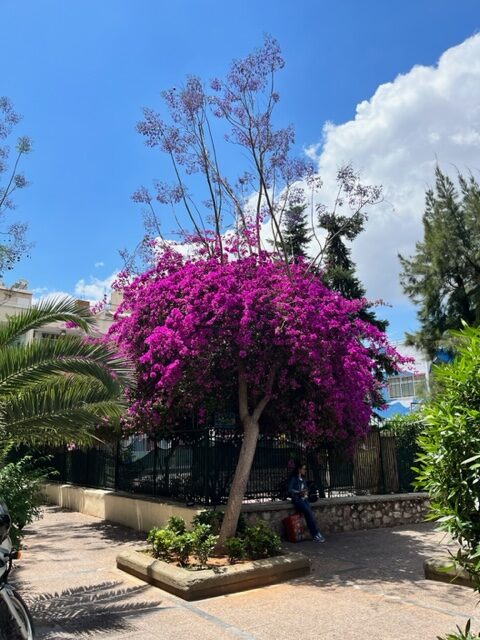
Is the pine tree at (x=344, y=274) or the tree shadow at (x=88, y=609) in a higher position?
the pine tree at (x=344, y=274)

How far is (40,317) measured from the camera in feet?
24.6

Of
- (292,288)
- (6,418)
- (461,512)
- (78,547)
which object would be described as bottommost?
(78,547)

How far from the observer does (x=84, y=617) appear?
5.66 metres

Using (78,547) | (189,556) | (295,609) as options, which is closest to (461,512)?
(295,609)

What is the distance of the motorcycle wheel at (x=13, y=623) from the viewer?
3613 millimetres

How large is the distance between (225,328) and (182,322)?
2.18ft

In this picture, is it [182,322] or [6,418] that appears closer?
[6,418]

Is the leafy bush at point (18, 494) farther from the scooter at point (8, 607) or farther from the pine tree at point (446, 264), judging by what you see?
the pine tree at point (446, 264)

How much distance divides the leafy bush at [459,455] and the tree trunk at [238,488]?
16.8 feet

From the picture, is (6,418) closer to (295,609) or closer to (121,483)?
(295,609)

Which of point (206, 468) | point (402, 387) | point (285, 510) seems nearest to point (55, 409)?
point (206, 468)

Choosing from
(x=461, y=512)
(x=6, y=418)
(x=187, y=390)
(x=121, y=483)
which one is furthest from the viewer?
(x=121, y=483)

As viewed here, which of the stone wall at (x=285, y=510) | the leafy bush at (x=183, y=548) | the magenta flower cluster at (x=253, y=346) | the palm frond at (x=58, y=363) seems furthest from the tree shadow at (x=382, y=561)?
the palm frond at (x=58, y=363)

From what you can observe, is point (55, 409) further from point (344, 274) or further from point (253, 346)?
point (344, 274)
